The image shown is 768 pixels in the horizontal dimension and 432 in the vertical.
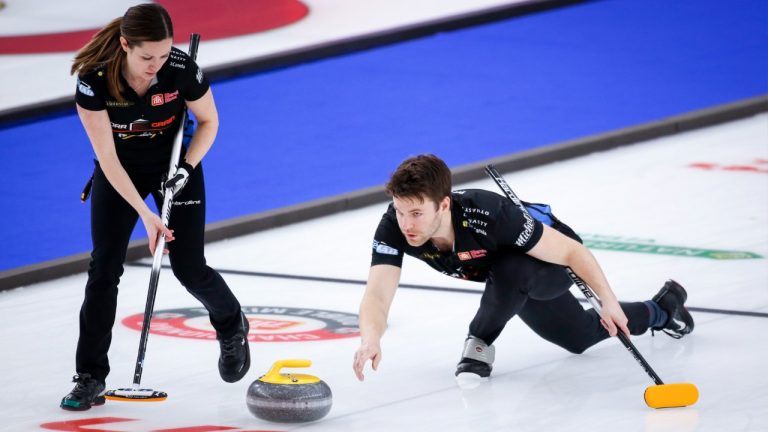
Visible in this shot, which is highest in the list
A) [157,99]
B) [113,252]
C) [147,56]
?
[147,56]

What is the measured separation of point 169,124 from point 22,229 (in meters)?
3.12

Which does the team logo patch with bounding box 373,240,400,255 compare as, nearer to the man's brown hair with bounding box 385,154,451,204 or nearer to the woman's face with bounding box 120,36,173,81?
the man's brown hair with bounding box 385,154,451,204

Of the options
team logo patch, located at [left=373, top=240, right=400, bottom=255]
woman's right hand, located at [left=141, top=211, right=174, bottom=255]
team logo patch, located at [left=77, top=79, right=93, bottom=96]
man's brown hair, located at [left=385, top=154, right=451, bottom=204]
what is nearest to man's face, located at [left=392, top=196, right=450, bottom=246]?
man's brown hair, located at [left=385, top=154, right=451, bottom=204]

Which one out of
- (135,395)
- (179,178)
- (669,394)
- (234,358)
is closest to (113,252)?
(179,178)

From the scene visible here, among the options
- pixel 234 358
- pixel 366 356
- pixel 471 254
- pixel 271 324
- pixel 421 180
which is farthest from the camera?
pixel 271 324

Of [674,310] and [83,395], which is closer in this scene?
[83,395]

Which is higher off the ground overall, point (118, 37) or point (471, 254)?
point (118, 37)

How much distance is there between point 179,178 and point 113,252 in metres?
0.32

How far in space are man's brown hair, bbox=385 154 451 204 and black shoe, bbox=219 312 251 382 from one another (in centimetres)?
93

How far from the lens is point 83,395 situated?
181 inches

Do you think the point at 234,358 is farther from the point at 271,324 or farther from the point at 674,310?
the point at 674,310

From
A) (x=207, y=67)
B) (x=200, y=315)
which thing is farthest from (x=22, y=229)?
(x=207, y=67)

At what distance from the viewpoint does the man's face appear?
4270 millimetres

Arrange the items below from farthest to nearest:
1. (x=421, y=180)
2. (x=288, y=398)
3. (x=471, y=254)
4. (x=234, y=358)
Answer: (x=234, y=358) → (x=471, y=254) → (x=288, y=398) → (x=421, y=180)
